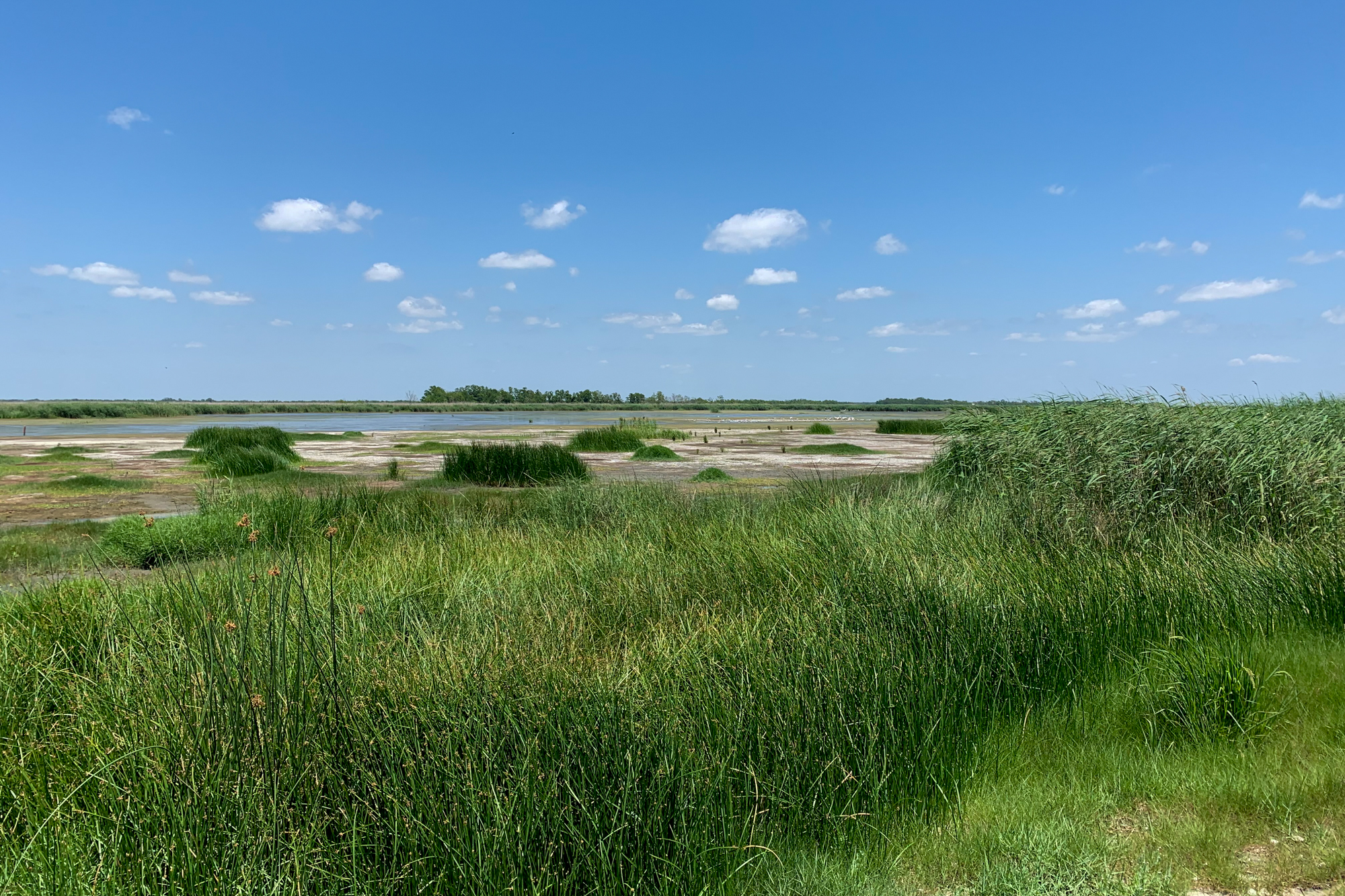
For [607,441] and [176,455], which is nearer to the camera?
[176,455]

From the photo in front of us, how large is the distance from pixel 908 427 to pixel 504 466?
31437 mm

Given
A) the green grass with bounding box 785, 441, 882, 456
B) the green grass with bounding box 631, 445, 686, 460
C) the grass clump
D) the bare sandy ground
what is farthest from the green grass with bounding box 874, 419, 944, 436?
the grass clump

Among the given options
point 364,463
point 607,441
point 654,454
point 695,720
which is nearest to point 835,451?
point 654,454

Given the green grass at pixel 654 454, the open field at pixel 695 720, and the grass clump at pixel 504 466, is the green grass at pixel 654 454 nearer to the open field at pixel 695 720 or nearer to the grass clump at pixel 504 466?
the grass clump at pixel 504 466

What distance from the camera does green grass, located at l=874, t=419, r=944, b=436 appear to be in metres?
41.8

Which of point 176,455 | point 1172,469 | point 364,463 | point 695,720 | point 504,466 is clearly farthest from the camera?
point 176,455

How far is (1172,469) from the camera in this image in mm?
8680

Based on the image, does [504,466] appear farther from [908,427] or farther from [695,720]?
[908,427]

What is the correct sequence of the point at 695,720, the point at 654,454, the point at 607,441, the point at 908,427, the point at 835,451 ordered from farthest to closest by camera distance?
the point at 908,427
the point at 607,441
the point at 835,451
the point at 654,454
the point at 695,720

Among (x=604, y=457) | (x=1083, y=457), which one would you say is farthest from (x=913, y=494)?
(x=604, y=457)

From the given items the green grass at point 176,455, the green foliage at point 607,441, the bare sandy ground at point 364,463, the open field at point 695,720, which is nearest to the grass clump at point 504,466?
the bare sandy ground at point 364,463

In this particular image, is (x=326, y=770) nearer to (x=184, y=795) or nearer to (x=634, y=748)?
(x=184, y=795)

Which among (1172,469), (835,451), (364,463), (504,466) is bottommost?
(364,463)

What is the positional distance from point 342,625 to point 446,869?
2053mm
